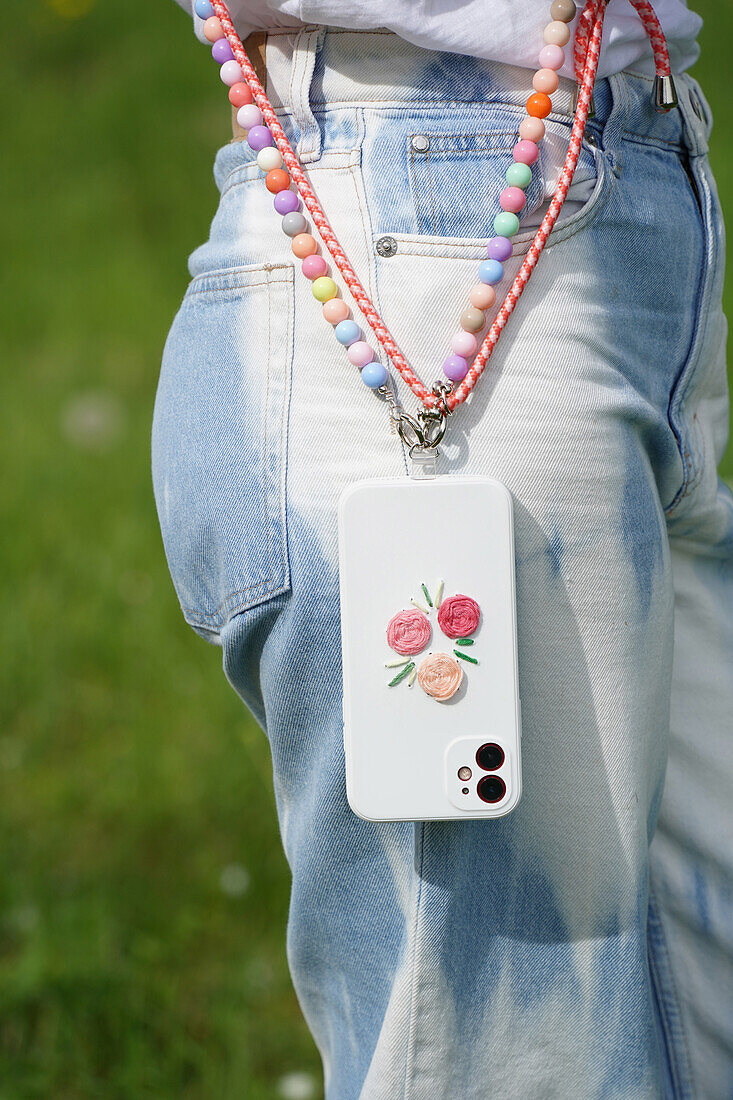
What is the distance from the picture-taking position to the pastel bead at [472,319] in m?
0.81

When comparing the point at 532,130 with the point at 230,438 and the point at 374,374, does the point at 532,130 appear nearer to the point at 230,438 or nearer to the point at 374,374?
the point at 374,374

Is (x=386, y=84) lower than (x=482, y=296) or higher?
higher

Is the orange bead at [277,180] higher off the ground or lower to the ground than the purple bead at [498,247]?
higher

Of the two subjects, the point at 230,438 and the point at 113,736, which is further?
the point at 113,736

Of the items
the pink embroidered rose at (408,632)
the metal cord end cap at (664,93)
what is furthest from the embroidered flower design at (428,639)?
the metal cord end cap at (664,93)

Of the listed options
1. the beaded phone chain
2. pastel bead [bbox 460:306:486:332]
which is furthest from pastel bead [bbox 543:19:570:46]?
pastel bead [bbox 460:306:486:332]

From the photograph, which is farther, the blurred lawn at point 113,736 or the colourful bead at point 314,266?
the blurred lawn at point 113,736

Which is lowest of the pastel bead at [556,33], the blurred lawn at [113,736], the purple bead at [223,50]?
the blurred lawn at [113,736]

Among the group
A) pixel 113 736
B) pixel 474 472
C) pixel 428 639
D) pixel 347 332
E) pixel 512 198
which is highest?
pixel 512 198

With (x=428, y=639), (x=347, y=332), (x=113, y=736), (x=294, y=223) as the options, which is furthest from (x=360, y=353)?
(x=113, y=736)

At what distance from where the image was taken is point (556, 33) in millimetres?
816

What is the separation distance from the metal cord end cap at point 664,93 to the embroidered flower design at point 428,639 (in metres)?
0.43

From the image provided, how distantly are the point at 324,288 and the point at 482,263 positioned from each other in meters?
0.12

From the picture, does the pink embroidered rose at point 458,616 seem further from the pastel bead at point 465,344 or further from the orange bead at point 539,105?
the orange bead at point 539,105
